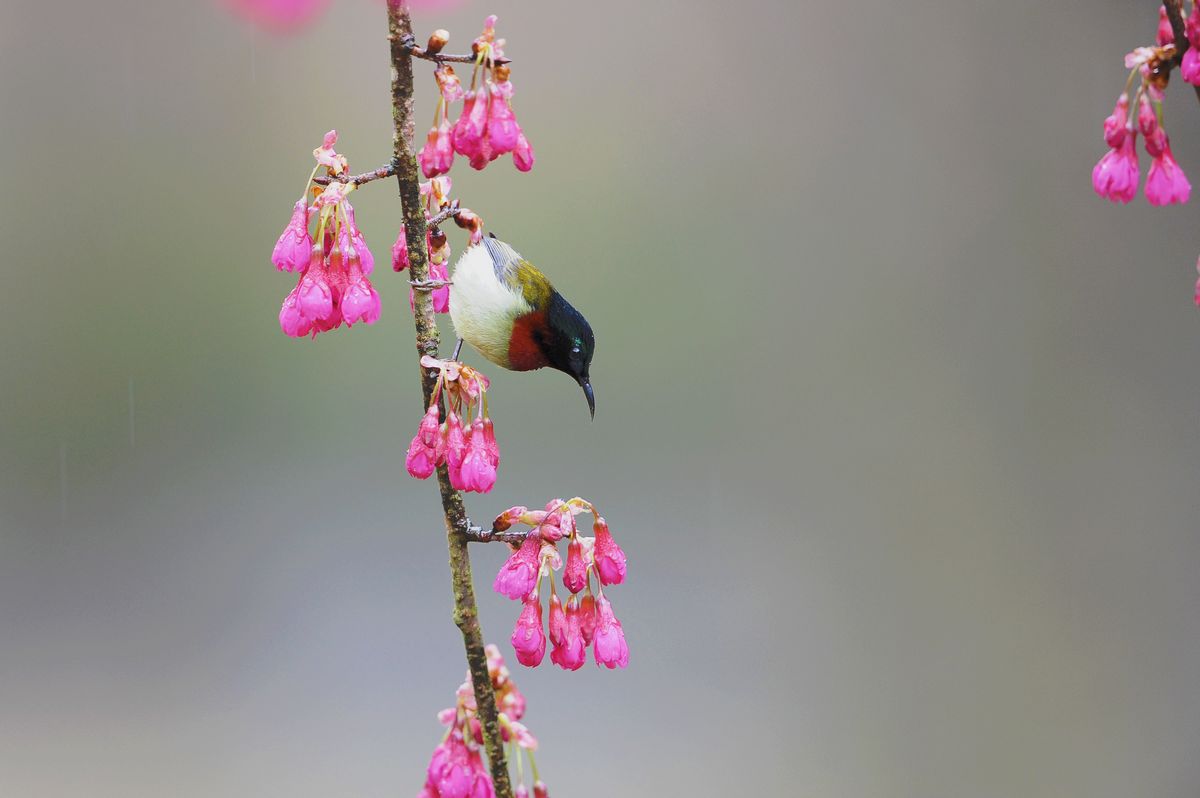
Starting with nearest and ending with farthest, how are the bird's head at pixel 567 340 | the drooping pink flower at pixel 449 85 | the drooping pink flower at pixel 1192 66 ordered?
1. the drooping pink flower at pixel 449 85
2. the drooping pink flower at pixel 1192 66
3. the bird's head at pixel 567 340

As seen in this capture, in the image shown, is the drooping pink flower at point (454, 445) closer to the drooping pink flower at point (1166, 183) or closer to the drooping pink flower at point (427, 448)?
the drooping pink flower at point (427, 448)

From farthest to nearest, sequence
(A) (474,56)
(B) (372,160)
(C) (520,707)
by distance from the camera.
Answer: (B) (372,160) < (C) (520,707) < (A) (474,56)

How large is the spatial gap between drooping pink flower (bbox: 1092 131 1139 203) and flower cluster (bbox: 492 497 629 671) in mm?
452

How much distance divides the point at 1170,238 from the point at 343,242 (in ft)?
5.94

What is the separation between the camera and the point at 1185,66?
660 millimetres

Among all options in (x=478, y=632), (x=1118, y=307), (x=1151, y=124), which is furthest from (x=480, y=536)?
(x=1118, y=307)

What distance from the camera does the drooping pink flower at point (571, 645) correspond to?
0.59m

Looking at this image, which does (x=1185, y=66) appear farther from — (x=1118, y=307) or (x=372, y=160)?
(x=1118, y=307)

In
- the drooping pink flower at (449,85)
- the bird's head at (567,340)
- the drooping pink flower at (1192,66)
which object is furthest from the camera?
the bird's head at (567,340)

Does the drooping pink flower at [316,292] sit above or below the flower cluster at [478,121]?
below

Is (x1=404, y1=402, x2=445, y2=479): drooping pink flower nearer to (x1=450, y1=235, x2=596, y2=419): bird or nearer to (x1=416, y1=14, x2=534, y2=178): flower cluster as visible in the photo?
(x1=416, y1=14, x2=534, y2=178): flower cluster

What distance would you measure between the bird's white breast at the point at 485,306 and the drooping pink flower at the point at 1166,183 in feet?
1.50

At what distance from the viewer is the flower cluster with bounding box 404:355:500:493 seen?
534 mm

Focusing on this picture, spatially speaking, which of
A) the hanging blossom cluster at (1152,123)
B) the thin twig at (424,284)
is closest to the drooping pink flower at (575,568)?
the thin twig at (424,284)
